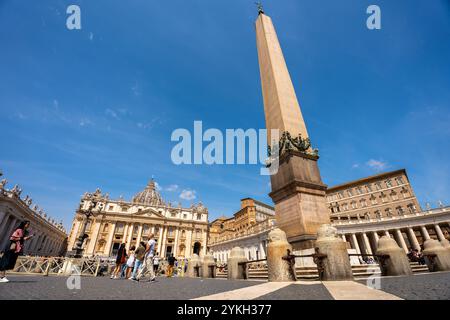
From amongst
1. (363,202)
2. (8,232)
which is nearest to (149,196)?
(8,232)

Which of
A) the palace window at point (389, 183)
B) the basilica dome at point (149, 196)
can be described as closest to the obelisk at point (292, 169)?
the palace window at point (389, 183)

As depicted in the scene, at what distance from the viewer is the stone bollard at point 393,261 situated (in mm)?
6303

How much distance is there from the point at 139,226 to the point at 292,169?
228 feet

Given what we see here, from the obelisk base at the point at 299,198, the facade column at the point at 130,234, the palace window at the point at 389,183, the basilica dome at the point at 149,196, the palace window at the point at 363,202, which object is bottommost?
the obelisk base at the point at 299,198

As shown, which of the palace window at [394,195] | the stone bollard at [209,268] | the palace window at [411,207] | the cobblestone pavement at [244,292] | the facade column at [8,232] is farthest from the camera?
the palace window at [394,195]

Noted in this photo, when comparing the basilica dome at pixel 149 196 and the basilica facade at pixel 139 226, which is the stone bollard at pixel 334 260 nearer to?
the basilica facade at pixel 139 226

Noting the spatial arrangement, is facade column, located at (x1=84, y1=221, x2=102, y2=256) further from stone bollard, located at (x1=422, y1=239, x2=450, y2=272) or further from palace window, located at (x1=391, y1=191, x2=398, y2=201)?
palace window, located at (x1=391, y1=191, x2=398, y2=201)

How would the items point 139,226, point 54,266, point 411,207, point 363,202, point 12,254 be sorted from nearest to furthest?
point 12,254
point 54,266
point 411,207
point 363,202
point 139,226

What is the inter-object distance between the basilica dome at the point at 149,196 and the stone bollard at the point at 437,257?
83705 mm

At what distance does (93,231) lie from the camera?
2418 inches

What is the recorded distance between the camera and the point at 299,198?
7.20 metres

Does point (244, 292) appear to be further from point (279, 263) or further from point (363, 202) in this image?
point (363, 202)

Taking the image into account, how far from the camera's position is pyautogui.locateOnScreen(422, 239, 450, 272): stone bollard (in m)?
7.50

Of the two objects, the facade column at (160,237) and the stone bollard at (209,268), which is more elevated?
the facade column at (160,237)
